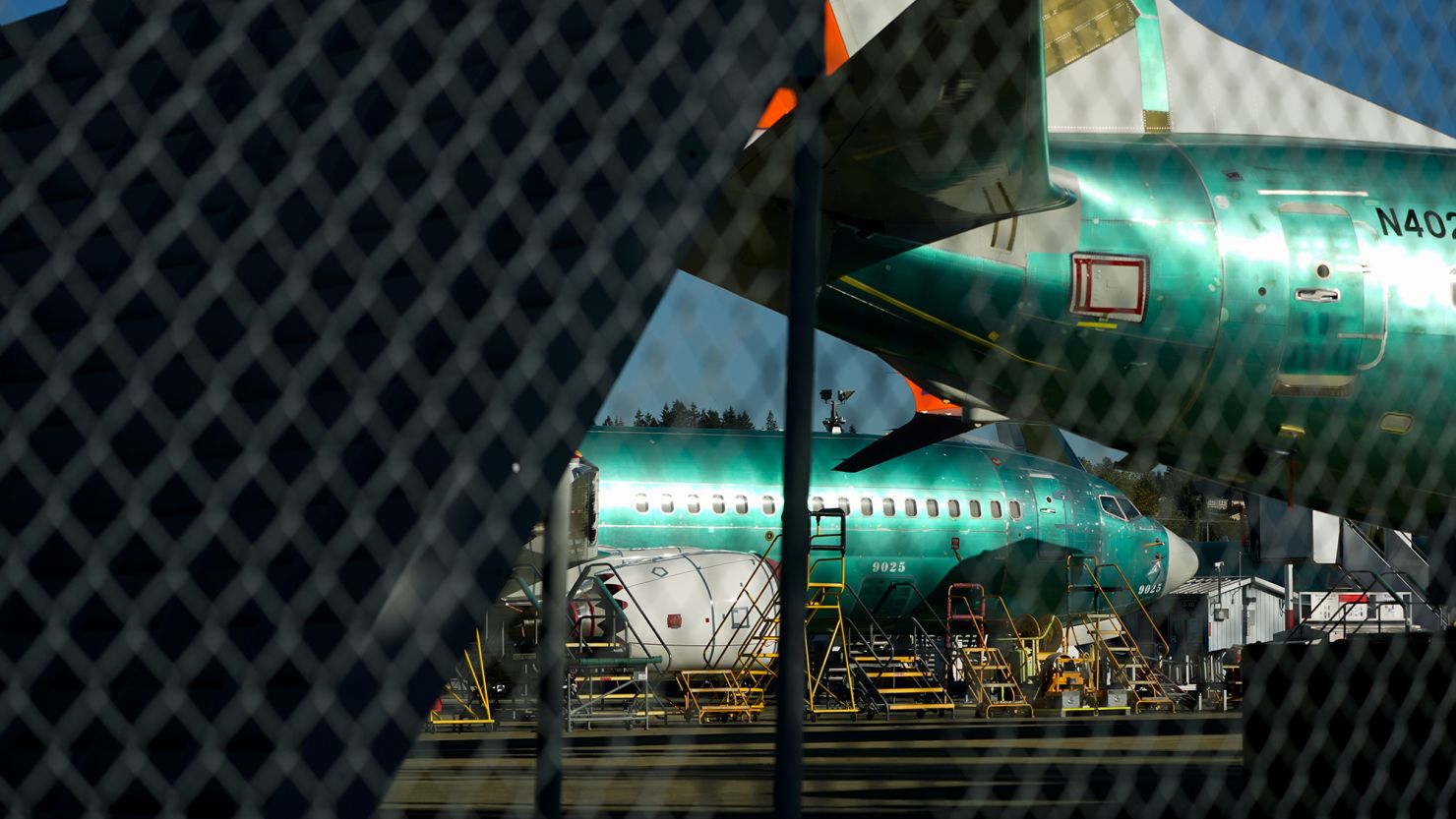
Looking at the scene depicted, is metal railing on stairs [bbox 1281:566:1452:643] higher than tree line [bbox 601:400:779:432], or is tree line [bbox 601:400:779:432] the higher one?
tree line [bbox 601:400:779:432]

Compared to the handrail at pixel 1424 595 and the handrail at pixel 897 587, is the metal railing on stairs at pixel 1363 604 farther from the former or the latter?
the handrail at pixel 897 587

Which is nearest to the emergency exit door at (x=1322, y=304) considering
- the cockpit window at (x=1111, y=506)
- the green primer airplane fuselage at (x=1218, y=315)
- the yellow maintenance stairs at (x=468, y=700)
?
the green primer airplane fuselage at (x=1218, y=315)

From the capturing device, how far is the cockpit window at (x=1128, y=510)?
21931 mm

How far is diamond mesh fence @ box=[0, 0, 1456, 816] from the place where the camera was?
268 cm

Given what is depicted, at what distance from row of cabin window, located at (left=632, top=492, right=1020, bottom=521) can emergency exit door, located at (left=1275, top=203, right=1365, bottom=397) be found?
1186 centimetres

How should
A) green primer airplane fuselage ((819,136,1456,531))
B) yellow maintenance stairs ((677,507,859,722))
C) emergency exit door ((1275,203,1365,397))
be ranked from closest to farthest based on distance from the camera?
green primer airplane fuselage ((819,136,1456,531)) → emergency exit door ((1275,203,1365,397)) → yellow maintenance stairs ((677,507,859,722))

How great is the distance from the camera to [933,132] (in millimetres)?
5117

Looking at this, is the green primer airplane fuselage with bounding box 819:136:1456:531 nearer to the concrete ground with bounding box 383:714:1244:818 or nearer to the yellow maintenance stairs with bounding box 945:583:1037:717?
the concrete ground with bounding box 383:714:1244:818

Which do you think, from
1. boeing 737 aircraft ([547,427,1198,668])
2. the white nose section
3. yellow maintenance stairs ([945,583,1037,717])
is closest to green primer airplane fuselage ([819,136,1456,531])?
boeing 737 aircraft ([547,427,1198,668])

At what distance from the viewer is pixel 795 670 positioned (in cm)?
269

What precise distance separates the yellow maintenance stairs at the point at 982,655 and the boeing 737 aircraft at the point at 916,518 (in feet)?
1.07

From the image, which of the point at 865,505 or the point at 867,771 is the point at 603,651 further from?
the point at 867,771

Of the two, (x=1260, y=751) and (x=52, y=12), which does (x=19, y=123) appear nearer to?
(x=52, y=12)

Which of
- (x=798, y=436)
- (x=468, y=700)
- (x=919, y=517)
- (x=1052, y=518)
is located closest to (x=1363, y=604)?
(x=1052, y=518)
